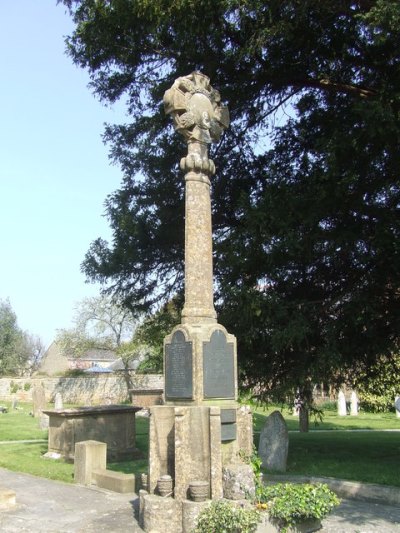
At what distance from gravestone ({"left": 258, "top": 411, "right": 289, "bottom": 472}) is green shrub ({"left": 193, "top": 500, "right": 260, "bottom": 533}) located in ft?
19.3

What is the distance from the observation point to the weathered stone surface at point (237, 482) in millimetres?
7086

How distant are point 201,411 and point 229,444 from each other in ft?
2.44

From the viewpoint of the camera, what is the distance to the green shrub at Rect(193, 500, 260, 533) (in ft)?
20.1

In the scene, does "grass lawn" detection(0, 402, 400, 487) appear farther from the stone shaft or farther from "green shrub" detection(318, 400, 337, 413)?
"green shrub" detection(318, 400, 337, 413)

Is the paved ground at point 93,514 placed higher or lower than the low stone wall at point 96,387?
lower

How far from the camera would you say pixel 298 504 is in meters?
6.77

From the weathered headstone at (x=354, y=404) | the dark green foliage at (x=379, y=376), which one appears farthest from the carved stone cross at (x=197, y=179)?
the weathered headstone at (x=354, y=404)

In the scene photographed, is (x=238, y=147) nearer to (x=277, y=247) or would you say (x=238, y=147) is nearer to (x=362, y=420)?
(x=277, y=247)

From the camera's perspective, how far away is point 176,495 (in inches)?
285

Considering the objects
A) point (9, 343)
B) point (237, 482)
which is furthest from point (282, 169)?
point (9, 343)

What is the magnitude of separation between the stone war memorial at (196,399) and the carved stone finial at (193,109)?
0.6 inches

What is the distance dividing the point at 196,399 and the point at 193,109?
4.43 meters

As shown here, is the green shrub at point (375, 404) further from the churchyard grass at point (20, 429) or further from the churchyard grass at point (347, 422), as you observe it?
the churchyard grass at point (20, 429)

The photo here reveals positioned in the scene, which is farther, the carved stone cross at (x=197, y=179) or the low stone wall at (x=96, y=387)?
the low stone wall at (x=96, y=387)
